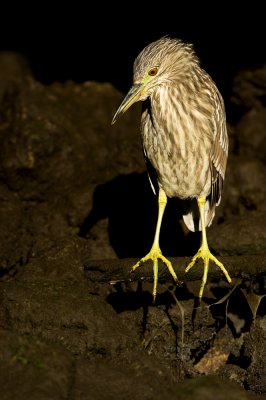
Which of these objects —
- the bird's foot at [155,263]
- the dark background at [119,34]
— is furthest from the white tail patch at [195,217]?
the dark background at [119,34]

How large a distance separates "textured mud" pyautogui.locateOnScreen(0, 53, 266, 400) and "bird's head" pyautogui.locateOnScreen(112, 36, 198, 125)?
105 centimetres

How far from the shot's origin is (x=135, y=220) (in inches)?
216

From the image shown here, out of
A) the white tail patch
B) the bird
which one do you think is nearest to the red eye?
the bird

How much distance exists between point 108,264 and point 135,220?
1.49 m

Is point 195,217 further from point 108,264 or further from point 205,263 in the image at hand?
point 108,264

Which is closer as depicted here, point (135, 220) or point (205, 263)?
point (205, 263)

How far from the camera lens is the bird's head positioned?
4.01 m

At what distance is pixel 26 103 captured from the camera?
5719mm

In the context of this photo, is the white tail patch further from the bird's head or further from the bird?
the bird's head

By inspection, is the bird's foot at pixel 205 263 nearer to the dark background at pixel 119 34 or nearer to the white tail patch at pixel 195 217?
the white tail patch at pixel 195 217

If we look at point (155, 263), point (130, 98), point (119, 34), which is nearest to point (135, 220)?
point (155, 263)

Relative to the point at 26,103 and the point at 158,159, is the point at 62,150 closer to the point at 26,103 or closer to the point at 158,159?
the point at 26,103

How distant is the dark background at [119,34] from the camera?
21.3 feet

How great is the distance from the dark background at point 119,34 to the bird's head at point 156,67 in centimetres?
223
